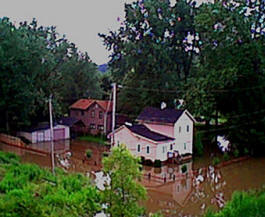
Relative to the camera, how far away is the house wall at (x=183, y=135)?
74.0ft

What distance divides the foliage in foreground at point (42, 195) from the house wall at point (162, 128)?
8.07 m

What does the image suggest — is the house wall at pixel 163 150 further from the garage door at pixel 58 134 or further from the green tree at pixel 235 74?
the garage door at pixel 58 134

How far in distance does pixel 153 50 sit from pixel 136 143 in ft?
27.1

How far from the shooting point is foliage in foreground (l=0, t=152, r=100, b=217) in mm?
7982

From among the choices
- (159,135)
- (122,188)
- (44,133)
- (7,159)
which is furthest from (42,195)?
(44,133)

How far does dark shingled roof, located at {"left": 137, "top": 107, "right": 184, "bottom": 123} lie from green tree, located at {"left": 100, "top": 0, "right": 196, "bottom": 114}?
12.0 feet

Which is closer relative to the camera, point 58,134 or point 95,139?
point 95,139

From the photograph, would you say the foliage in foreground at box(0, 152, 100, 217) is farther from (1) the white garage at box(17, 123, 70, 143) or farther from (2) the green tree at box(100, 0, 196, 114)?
(2) the green tree at box(100, 0, 196, 114)

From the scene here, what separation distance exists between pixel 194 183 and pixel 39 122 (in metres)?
14.6

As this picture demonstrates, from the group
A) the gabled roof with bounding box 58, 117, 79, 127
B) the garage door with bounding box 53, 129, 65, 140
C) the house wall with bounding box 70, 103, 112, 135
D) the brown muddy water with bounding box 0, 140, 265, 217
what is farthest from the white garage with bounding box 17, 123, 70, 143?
the house wall with bounding box 70, 103, 112, 135

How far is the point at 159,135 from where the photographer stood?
2228cm

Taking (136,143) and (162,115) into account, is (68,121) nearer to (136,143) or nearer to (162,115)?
(162,115)

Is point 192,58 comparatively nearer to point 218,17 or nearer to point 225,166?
point 218,17

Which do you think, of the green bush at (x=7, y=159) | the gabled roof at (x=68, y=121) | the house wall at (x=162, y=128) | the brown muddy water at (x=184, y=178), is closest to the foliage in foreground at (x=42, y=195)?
the green bush at (x=7, y=159)
